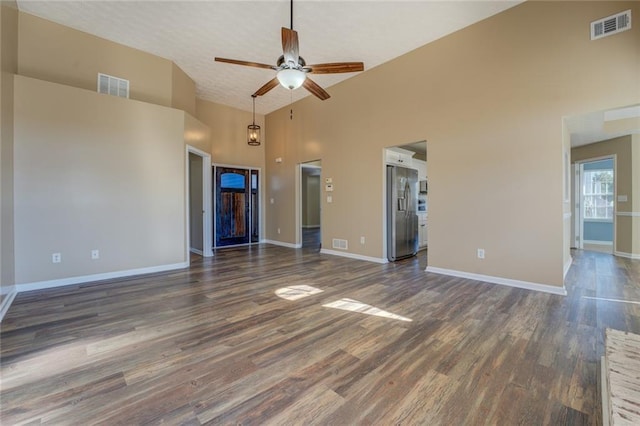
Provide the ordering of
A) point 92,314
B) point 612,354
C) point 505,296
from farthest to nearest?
1. point 505,296
2. point 92,314
3. point 612,354

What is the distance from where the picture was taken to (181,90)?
17.1ft

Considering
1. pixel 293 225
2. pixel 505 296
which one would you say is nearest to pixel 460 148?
pixel 505 296

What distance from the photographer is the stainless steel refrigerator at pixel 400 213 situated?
5.14 m

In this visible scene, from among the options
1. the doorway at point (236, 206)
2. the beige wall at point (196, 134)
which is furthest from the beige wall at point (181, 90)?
the doorway at point (236, 206)

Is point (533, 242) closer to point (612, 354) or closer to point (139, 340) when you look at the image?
point (612, 354)

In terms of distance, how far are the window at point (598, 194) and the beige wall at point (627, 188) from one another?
1.76 m

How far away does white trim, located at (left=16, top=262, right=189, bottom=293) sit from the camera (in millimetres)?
3537

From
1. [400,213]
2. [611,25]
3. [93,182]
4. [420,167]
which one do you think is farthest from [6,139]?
[420,167]

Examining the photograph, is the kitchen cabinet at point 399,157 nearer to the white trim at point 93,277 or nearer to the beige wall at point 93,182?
the beige wall at point 93,182

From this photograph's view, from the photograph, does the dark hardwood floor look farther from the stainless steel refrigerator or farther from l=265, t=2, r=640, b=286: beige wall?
the stainless steel refrigerator

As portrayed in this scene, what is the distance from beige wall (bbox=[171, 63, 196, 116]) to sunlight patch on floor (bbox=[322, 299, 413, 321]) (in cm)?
457

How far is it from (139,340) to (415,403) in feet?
7.08

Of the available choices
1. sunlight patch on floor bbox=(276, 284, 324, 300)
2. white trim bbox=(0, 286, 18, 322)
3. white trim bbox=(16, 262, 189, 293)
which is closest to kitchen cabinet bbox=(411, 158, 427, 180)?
sunlight patch on floor bbox=(276, 284, 324, 300)

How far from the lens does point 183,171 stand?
15.9 ft
